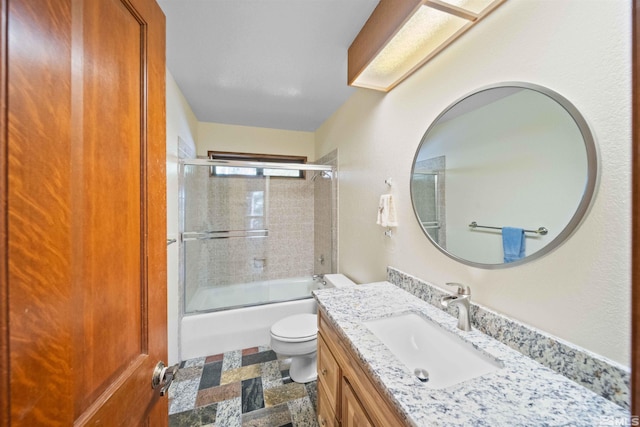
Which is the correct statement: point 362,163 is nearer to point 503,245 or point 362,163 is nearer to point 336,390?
point 503,245

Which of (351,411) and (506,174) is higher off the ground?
(506,174)

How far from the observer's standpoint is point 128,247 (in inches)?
23.9

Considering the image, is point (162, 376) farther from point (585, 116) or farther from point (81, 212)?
point (585, 116)

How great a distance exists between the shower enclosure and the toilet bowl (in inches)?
25.5

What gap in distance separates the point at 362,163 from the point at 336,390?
1.57m

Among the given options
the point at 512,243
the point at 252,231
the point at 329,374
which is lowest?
the point at 329,374

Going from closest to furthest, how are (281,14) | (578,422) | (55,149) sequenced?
(55,149) → (578,422) → (281,14)

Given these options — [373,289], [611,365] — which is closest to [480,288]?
[611,365]

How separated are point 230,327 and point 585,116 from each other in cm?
260

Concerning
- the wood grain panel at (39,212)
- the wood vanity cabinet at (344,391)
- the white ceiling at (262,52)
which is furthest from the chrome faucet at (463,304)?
the white ceiling at (262,52)

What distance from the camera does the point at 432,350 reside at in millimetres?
972

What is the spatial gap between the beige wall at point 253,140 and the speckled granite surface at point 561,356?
8.92 ft

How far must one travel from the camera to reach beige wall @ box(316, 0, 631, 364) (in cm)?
62

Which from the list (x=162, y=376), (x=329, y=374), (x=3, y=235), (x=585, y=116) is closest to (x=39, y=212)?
(x=3, y=235)
